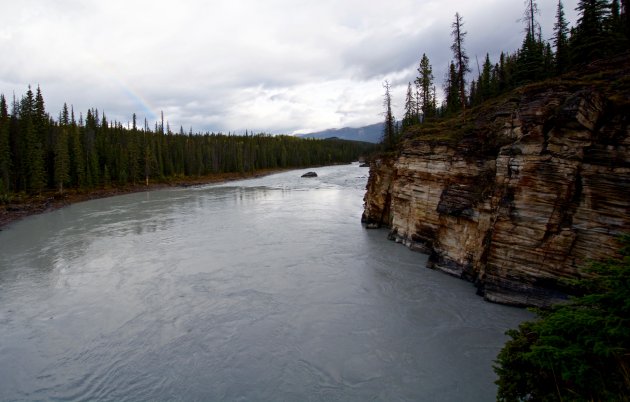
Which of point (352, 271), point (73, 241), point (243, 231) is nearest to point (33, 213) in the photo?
point (73, 241)

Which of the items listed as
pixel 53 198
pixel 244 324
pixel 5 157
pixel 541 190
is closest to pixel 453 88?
pixel 541 190

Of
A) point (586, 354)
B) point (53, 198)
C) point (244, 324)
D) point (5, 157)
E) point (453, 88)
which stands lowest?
point (244, 324)

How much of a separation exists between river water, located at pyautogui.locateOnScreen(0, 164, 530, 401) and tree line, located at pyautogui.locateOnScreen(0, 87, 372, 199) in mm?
40525

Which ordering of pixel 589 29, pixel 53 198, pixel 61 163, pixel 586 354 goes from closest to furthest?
pixel 586 354
pixel 589 29
pixel 53 198
pixel 61 163

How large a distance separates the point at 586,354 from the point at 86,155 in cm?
7735

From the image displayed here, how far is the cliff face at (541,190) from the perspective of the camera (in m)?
11.4

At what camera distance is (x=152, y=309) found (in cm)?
1426

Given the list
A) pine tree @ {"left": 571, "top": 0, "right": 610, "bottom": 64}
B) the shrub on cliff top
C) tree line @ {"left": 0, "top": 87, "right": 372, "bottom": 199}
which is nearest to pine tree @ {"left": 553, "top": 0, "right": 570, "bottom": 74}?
pine tree @ {"left": 571, "top": 0, "right": 610, "bottom": 64}

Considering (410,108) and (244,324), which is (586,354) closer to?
(244,324)

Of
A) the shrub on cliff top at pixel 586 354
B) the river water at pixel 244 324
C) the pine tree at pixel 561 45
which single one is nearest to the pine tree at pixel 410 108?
the pine tree at pixel 561 45

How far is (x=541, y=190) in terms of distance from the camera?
41.6 feet

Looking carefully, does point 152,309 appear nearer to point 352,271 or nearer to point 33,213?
point 352,271

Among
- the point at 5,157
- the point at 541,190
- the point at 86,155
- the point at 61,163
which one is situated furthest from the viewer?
the point at 86,155

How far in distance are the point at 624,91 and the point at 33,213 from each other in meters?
53.4
